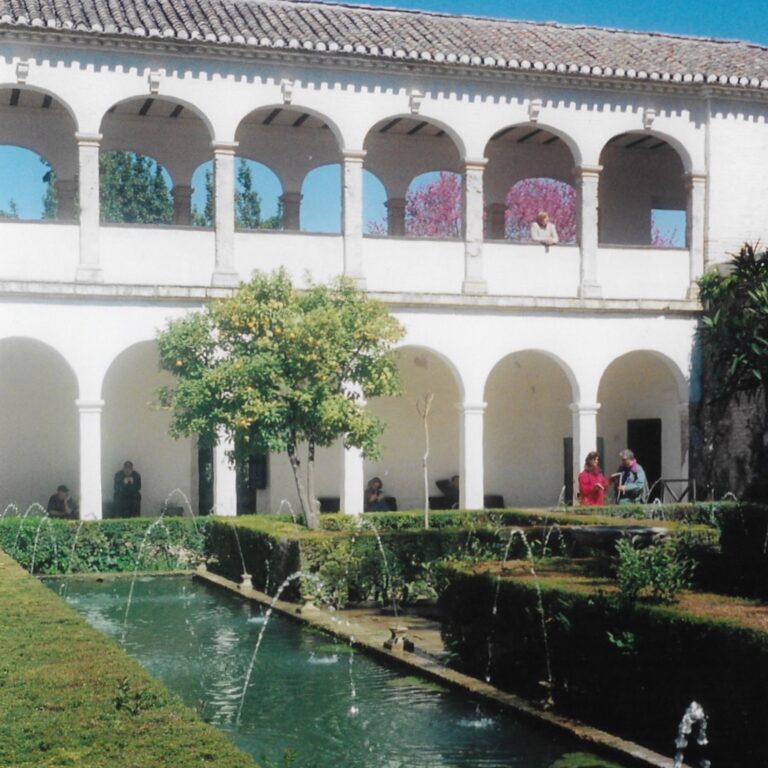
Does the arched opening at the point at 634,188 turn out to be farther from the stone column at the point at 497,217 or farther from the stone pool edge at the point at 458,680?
the stone pool edge at the point at 458,680

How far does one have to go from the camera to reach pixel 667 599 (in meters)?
7.66

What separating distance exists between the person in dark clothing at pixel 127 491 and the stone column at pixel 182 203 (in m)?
4.12

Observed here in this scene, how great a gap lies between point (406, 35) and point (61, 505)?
8.84 m

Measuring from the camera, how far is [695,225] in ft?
74.3

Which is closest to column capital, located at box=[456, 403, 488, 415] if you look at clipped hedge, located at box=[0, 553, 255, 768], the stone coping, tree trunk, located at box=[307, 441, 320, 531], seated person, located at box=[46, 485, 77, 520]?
the stone coping

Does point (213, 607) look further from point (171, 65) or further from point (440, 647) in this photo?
point (171, 65)

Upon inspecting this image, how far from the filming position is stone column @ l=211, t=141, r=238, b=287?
798 inches

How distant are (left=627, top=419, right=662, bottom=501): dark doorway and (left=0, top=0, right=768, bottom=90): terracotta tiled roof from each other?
5.90 meters

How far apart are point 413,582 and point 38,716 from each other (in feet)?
27.8

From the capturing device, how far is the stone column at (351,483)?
20.8 metres

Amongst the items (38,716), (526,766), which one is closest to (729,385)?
(526,766)

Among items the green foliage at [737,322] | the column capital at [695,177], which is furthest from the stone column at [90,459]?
the column capital at [695,177]

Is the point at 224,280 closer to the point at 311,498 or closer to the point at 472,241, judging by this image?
the point at 472,241

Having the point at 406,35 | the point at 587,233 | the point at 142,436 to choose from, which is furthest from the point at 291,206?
the point at 587,233
